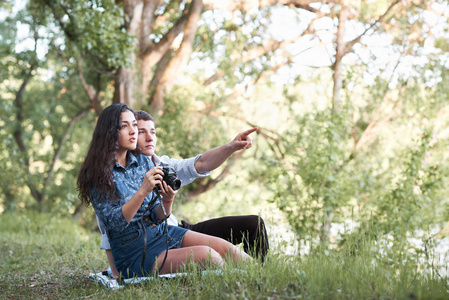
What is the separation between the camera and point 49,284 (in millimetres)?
4402

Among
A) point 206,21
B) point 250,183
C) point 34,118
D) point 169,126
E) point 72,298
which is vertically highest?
point 206,21

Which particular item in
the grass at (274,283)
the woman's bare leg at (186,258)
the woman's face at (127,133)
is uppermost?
the woman's face at (127,133)

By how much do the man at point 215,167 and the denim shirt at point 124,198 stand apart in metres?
0.20

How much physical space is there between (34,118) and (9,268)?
10.3 m

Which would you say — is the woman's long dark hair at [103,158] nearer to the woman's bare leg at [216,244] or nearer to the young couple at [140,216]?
the young couple at [140,216]

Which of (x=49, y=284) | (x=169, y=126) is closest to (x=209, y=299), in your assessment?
(x=49, y=284)

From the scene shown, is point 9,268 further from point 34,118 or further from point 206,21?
point 34,118

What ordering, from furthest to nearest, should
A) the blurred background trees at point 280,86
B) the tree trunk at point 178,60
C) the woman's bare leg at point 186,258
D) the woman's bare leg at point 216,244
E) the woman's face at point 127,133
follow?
1. the tree trunk at point 178,60
2. the blurred background trees at point 280,86
3. the woman's face at point 127,133
4. the woman's bare leg at point 216,244
5. the woman's bare leg at point 186,258

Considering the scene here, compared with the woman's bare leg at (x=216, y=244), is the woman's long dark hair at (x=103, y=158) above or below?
above

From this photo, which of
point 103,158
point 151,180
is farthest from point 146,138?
point 151,180

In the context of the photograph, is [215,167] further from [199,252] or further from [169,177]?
[199,252]

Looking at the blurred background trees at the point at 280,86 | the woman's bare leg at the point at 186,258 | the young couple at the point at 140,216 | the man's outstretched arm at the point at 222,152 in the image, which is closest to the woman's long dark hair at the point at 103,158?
the young couple at the point at 140,216

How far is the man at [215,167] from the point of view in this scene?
4.00 meters

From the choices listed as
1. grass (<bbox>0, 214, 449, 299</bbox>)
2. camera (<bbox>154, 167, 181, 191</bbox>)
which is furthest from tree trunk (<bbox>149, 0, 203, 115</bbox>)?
camera (<bbox>154, 167, 181, 191</bbox>)
